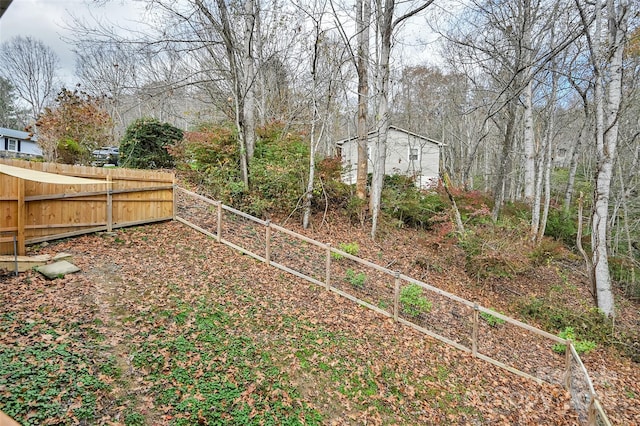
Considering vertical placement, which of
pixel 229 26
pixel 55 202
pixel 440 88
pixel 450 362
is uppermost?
pixel 440 88

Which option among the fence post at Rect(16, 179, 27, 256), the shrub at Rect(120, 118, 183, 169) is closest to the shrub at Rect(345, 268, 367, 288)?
the fence post at Rect(16, 179, 27, 256)

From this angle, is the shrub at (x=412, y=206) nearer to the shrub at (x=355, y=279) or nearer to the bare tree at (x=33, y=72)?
the shrub at (x=355, y=279)

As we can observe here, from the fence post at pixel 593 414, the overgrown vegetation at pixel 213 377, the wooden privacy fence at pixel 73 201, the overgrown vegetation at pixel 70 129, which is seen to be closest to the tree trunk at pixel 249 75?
the wooden privacy fence at pixel 73 201

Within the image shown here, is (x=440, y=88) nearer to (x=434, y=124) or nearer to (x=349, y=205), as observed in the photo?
(x=434, y=124)

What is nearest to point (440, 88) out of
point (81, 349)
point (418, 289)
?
point (418, 289)

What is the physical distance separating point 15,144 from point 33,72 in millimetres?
6993

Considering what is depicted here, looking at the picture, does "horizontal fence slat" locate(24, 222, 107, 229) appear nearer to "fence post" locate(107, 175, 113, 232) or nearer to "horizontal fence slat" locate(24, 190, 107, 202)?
"fence post" locate(107, 175, 113, 232)

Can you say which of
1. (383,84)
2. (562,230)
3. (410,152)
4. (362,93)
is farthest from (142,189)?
(410,152)

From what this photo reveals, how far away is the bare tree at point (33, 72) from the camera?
29.9m

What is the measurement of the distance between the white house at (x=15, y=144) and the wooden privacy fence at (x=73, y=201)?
2646 cm

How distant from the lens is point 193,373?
14.1 feet

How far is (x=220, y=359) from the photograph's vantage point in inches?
184

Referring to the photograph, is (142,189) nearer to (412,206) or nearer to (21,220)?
(21,220)

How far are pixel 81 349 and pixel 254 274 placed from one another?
3.53 m
